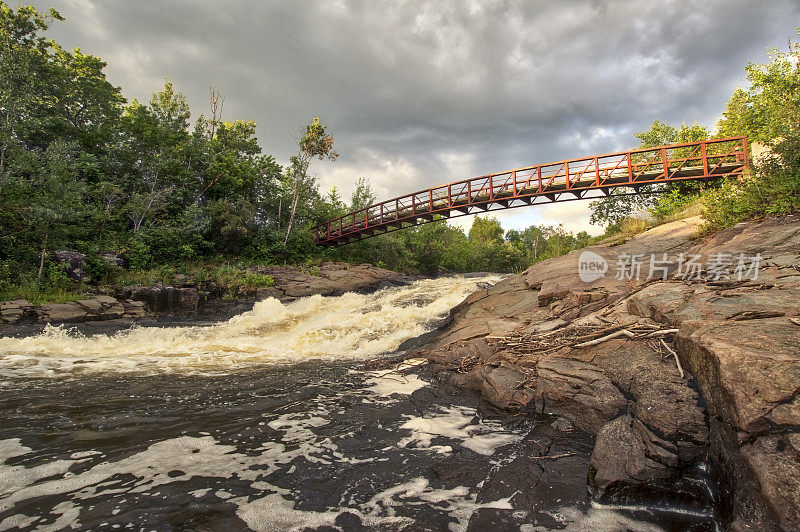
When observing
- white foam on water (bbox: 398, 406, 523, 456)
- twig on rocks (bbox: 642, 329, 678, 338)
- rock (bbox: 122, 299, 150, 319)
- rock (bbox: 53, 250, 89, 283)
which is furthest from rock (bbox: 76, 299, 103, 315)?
twig on rocks (bbox: 642, 329, 678, 338)

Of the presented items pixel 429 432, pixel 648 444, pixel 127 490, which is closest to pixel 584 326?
pixel 648 444

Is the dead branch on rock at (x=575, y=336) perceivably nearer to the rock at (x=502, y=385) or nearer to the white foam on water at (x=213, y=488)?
the rock at (x=502, y=385)

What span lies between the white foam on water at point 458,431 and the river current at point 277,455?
0.02m

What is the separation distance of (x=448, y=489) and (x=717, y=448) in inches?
86.9

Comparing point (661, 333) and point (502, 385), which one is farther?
point (502, 385)

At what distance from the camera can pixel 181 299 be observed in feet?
51.6

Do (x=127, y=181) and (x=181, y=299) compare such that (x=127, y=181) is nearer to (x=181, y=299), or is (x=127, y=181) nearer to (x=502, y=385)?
(x=181, y=299)

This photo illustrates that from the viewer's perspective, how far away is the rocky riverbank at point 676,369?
7.69ft

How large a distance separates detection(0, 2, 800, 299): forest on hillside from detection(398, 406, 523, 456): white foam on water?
30.5 feet

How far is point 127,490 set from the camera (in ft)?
8.63

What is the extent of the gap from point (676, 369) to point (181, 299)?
18.0 meters

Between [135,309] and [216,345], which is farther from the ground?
[135,309]

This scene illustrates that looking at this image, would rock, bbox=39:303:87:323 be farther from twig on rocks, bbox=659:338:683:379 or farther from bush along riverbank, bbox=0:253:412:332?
twig on rocks, bbox=659:338:683:379

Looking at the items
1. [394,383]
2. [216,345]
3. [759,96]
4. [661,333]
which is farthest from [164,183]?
[759,96]
